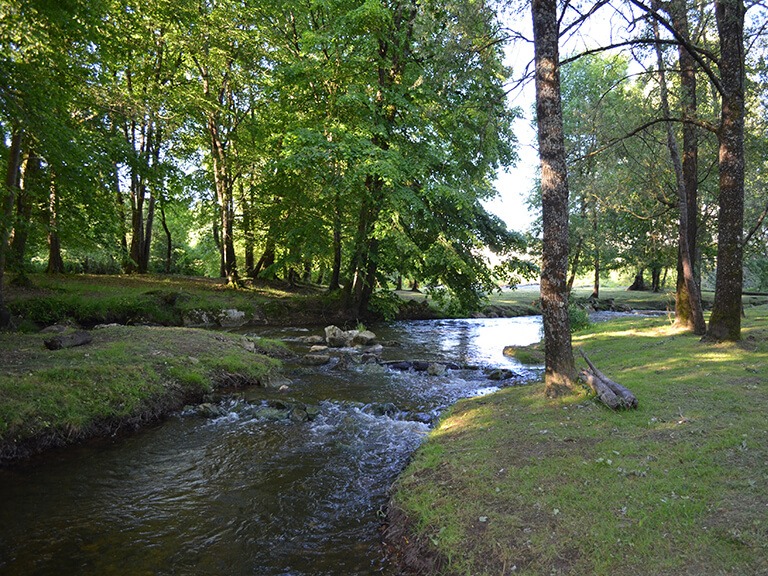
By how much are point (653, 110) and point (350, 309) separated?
52.4 ft

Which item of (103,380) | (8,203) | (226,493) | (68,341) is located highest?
(8,203)

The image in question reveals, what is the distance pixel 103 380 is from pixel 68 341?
314cm

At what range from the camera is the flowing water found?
14.9 feet

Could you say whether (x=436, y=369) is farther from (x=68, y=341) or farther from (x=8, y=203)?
(x=8, y=203)

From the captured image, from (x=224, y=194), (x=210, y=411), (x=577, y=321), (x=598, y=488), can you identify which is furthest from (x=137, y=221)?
(x=598, y=488)

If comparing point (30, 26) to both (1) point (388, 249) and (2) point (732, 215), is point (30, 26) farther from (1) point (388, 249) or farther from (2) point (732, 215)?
(2) point (732, 215)

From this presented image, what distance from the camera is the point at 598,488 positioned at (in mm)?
4594

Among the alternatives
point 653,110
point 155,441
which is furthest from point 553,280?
point 653,110

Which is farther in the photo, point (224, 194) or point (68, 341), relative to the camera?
point (224, 194)

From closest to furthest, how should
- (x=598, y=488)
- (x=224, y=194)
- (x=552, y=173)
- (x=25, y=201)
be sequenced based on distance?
(x=598, y=488) → (x=552, y=173) → (x=25, y=201) → (x=224, y=194)

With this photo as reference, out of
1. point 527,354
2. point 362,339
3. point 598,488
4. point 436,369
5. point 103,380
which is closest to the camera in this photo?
point 598,488

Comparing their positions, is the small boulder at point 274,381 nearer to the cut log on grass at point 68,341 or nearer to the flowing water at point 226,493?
the flowing water at point 226,493

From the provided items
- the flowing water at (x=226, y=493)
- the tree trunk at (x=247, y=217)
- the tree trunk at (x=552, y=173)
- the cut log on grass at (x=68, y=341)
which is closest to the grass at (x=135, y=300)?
the tree trunk at (x=247, y=217)

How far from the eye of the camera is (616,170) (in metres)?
16.9
